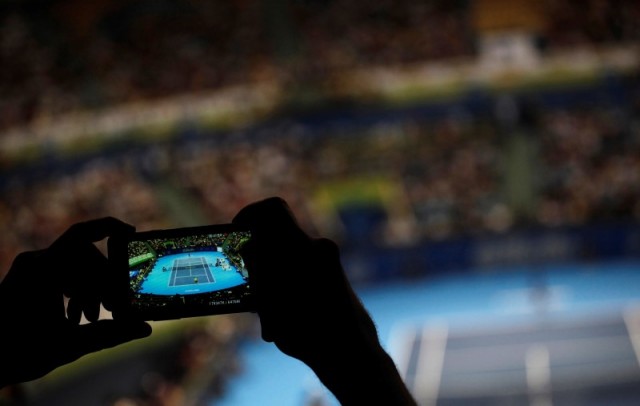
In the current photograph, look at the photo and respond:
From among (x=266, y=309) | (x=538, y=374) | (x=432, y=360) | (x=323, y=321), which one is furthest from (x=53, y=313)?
(x=432, y=360)

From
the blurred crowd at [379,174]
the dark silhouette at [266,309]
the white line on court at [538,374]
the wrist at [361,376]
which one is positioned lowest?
the wrist at [361,376]

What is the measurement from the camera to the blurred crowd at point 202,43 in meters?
20.6

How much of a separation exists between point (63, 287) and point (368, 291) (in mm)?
17132

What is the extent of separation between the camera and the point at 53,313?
1.99m

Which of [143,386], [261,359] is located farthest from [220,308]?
[261,359]

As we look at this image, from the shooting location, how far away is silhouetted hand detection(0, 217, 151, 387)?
6.37 ft

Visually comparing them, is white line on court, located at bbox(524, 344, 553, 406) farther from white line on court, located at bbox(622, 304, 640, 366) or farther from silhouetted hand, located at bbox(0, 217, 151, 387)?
silhouetted hand, located at bbox(0, 217, 151, 387)

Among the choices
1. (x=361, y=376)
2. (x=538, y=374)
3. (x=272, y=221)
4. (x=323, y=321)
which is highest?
(x=538, y=374)

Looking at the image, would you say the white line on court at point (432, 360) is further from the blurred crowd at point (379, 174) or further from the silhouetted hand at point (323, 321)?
the silhouetted hand at point (323, 321)

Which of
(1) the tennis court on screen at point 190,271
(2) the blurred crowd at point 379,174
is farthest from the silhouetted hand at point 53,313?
(2) the blurred crowd at point 379,174

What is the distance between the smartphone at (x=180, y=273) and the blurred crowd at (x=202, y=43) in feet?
59.5

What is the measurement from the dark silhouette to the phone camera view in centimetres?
9

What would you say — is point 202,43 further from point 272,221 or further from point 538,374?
point 272,221

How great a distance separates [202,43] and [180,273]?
20296 mm
